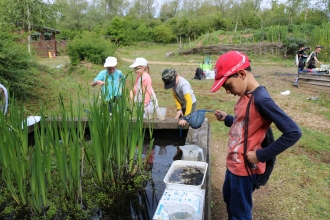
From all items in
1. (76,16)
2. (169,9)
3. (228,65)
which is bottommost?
(228,65)

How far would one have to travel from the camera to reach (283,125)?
153 cm

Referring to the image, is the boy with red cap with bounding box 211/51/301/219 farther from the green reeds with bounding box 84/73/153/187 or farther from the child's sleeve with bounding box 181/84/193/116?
the child's sleeve with bounding box 181/84/193/116

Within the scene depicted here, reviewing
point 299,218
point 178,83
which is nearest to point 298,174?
point 299,218

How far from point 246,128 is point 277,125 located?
0.20 m

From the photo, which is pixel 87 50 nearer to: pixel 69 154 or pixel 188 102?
pixel 188 102

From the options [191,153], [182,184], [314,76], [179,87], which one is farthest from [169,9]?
[182,184]

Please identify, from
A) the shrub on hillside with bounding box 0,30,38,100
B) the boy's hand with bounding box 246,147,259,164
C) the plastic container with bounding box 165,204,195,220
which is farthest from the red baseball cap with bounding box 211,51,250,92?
the shrub on hillside with bounding box 0,30,38,100

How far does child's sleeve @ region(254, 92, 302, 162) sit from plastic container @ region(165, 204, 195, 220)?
0.53 meters

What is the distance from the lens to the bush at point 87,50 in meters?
11.6

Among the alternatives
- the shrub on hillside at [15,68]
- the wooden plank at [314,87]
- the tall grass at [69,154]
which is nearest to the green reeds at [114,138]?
the tall grass at [69,154]

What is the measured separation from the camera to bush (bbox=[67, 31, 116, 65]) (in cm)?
1164

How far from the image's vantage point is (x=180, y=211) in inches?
70.7

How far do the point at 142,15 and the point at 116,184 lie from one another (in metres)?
50.5

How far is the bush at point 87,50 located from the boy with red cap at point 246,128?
10752mm
